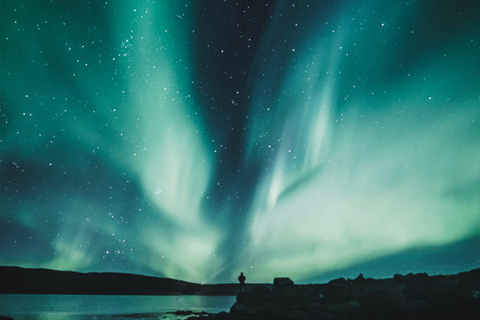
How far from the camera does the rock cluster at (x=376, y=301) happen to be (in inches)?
645

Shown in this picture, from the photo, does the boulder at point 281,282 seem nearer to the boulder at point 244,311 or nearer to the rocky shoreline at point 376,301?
the rocky shoreline at point 376,301

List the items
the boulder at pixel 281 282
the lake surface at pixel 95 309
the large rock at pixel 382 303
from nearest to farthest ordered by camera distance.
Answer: the large rock at pixel 382 303
the boulder at pixel 281 282
the lake surface at pixel 95 309

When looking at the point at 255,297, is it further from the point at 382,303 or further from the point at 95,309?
the point at 95,309

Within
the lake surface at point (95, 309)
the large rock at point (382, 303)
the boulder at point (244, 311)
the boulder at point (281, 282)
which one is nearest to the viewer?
the large rock at point (382, 303)

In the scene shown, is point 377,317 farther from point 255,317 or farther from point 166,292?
point 166,292

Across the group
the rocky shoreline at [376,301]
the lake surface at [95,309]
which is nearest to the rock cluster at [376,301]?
the rocky shoreline at [376,301]

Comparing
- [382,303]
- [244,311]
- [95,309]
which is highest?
[95,309]

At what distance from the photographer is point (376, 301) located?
59.5 feet

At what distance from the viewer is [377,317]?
17438 mm

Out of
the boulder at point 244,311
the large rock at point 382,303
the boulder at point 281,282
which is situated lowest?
the large rock at point 382,303

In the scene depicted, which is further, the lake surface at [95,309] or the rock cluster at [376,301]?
the lake surface at [95,309]

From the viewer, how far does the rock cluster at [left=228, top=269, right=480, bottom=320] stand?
16375 millimetres

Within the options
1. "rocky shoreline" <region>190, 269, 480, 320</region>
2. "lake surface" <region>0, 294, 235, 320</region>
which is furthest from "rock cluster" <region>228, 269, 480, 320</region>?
"lake surface" <region>0, 294, 235, 320</region>

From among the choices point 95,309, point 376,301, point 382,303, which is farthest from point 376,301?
point 95,309
